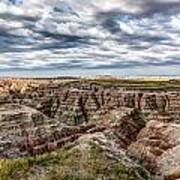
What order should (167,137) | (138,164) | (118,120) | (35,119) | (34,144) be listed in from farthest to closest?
(35,119) < (118,120) < (34,144) < (167,137) < (138,164)

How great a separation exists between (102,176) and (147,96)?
115618 mm

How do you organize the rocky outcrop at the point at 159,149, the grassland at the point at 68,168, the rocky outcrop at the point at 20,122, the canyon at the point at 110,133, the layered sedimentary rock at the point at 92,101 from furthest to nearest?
the layered sedimentary rock at the point at 92,101, the rocky outcrop at the point at 20,122, the rocky outcrop at the point at 159,149, the canyon at the point at 110,133, the grassland at the point at 68,168

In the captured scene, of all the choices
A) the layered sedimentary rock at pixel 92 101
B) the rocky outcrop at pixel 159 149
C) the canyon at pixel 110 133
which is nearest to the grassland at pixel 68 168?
the canyon at pixel 110 133

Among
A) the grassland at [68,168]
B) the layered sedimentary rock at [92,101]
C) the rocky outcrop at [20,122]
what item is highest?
the grassland at [68,168]

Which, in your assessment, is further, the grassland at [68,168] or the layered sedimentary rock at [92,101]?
the layered sedimentary rock at [92,101]

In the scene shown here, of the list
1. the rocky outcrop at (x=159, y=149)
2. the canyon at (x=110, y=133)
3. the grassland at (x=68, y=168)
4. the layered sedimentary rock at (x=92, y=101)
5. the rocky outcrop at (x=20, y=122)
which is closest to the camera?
the grassland at (x=68, y=168)

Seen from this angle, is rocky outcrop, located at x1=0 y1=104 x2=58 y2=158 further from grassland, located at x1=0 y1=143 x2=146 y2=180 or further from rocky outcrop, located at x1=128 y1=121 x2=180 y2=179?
grassland, located at x1=0 y1=143 x2=146 y2=180

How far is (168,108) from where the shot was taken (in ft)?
410

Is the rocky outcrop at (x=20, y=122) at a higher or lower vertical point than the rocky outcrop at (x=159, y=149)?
lower

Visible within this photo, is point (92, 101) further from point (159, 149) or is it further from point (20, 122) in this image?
point (159, 149)

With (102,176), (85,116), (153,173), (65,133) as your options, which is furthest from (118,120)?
(85,116)

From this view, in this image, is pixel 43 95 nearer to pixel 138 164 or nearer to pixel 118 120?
pixel 118 120

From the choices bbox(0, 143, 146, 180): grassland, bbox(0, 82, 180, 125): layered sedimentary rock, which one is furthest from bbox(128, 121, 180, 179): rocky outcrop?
bbox(0, 82, 180, 125): layered sedimentary rock

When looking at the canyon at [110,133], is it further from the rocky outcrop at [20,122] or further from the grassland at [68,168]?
the grassland at [68,168]
